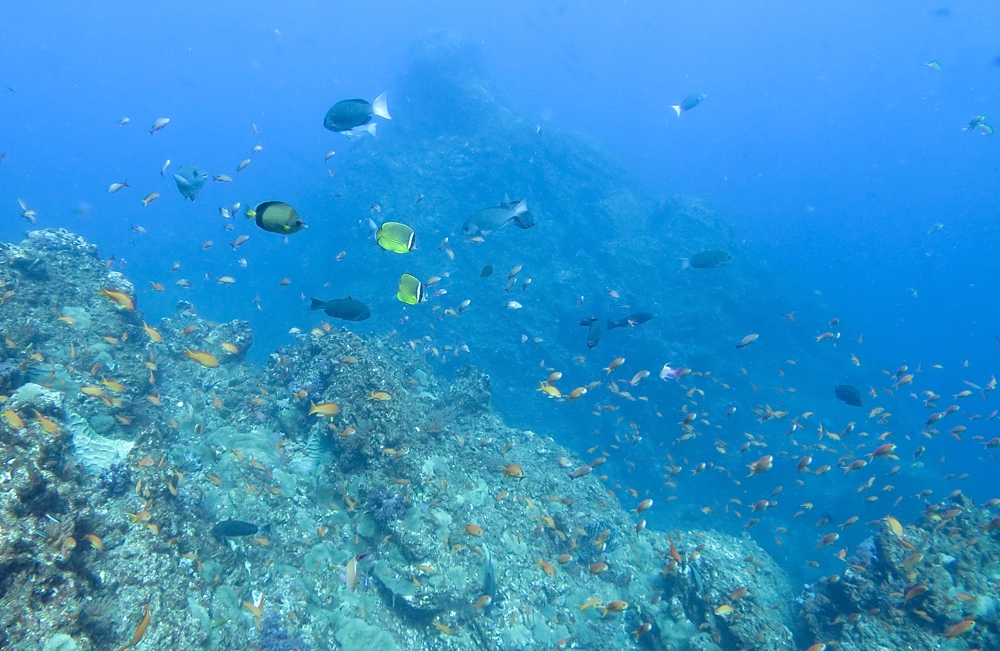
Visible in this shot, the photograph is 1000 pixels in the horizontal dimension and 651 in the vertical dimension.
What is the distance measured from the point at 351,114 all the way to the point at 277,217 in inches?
97.7

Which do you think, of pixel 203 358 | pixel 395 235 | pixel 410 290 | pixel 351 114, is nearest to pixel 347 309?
pixel 410 290

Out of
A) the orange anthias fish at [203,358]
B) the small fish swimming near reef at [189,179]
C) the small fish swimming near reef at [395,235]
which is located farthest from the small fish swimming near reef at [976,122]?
the orange anthias fish at [203,358]

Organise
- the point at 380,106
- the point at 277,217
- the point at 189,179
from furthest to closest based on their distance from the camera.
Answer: the point at 189,179 < the point at 380,106 < the point at 277,217

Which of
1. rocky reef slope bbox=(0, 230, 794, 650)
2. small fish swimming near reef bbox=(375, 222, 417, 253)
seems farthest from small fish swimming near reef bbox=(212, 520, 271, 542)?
small fish swimming near reef bbox=(375, 222, 417, 253)

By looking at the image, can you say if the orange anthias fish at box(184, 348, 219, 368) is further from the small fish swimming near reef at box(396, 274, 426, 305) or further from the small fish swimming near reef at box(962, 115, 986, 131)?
the small fish swimming near reef at box(962, 115, 986, 131)

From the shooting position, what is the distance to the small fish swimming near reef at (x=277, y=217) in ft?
12.0

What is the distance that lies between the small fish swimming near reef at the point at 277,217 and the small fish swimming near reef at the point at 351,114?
2282mm

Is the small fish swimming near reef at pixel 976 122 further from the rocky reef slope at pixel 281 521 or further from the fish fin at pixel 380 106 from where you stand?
the fish fin at pixel 380 106

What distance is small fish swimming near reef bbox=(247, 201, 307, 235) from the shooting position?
144 inches

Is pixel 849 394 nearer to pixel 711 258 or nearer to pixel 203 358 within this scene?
pixel 711 258

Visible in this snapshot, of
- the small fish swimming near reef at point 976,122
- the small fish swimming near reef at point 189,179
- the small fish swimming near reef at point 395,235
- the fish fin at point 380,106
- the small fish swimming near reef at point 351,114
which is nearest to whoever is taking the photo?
the small fish swimming near reef at point 395,235

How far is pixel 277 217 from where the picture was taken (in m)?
3.71

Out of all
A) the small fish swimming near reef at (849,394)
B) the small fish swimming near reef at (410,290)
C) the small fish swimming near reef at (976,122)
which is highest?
the small fish swimming near reef at (976,122)

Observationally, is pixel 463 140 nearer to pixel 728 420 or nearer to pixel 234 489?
pixel 728 420
